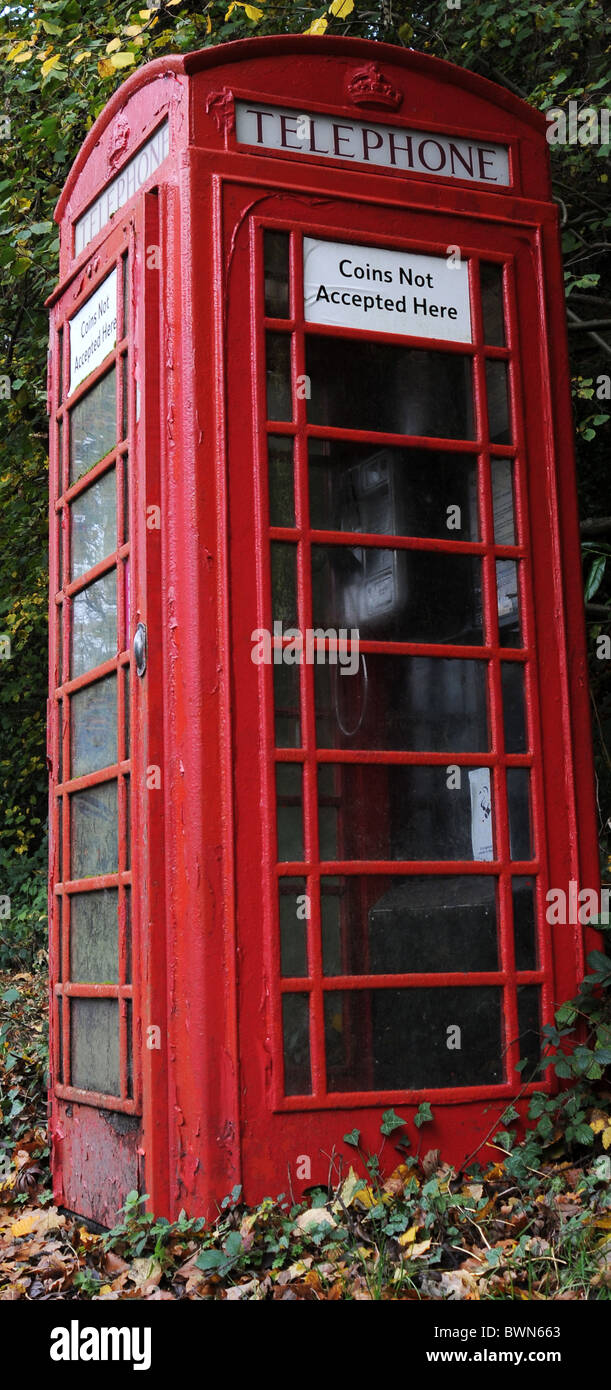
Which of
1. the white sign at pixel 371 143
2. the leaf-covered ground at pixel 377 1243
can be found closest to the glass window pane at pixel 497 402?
the white sign at pixel 371 143

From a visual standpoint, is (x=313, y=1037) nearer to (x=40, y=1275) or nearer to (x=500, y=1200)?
(x=500, y=1200)

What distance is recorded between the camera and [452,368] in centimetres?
395

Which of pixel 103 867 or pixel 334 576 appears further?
pixel 103 867

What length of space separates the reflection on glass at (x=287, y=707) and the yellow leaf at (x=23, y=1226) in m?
1.65

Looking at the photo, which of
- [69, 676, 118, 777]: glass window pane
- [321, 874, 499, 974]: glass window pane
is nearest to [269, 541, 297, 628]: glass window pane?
[69, 676, 118, 777]: glass window pane

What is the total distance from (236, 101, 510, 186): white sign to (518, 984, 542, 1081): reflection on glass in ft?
8.12

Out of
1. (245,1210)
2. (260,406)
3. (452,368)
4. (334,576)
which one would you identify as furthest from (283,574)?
(245,1210)

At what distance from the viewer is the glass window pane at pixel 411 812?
3.66 meters

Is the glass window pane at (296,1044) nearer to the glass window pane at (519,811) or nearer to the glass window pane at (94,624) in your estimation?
the glass window pane at (519,811)

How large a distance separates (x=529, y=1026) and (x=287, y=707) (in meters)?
1.16

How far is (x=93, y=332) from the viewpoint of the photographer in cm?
428

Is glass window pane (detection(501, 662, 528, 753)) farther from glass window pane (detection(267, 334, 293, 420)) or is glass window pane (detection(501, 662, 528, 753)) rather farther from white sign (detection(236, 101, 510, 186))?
white sign (detection(236, 101, 510, 186))

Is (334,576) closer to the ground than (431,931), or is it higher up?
higher up
